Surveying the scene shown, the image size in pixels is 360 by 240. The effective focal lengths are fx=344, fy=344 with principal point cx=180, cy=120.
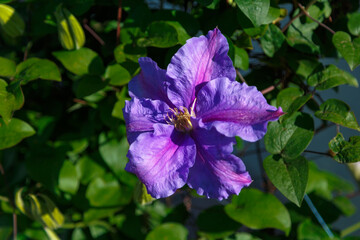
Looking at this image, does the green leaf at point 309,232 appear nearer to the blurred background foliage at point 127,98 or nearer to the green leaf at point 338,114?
the blurred background foliage at point 127,98

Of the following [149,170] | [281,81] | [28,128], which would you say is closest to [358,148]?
[281,81]

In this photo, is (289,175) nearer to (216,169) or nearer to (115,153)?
(216,169)

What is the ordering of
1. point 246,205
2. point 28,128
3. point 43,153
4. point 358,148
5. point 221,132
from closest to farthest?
1. point 221,132
2. point 358,148
3. point 28,128
4. point 246,205
5. point 43,153

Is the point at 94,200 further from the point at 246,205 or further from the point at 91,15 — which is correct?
the point at 91,15

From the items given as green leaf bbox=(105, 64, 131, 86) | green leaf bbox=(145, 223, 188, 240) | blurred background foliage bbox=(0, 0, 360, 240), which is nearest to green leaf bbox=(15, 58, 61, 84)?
blurred background foliage bbox=(0, 0, 360, 240)

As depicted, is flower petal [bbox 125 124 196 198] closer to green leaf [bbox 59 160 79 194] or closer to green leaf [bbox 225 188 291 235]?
green leaf [bbox 225 188 291 235]

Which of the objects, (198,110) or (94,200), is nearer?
(198,110)
